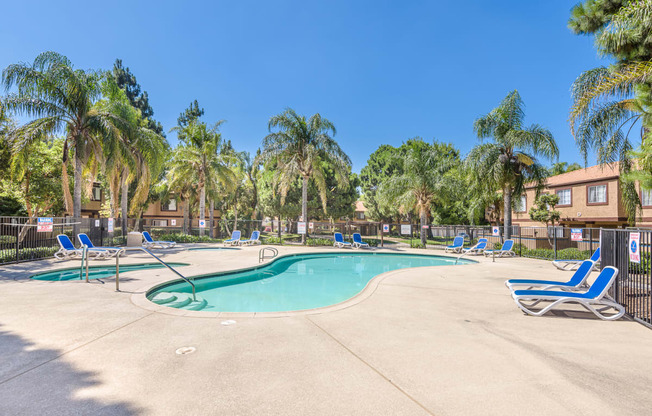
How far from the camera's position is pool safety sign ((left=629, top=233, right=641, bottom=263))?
5332 millimetres

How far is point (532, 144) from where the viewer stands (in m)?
16.6

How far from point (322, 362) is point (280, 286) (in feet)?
22.7

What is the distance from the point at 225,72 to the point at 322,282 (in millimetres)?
17992

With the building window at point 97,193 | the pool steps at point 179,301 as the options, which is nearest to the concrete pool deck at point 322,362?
the pool steps at point 179,301

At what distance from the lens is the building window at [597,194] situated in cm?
2188

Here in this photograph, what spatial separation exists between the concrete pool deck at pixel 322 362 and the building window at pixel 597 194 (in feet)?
71.6

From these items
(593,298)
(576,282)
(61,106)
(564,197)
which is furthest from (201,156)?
(564,197)

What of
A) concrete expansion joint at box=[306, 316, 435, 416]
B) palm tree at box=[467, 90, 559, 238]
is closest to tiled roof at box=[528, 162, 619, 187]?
palm tree at box=[467, 90, 559, 238]

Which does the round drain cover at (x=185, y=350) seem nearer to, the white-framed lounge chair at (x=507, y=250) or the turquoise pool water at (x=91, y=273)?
the turquoise pool water at (x=91, y=273)

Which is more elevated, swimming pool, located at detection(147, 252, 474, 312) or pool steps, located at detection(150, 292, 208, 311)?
pool steps, located at detection(150, 292, 208, 311)

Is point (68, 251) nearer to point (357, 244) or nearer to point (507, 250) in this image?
point (357, 244)

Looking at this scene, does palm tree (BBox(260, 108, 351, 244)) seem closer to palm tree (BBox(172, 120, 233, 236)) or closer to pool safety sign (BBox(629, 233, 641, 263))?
palm tree (BBox(172, 120, 233, 236))

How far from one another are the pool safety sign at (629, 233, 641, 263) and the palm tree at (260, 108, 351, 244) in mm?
17806

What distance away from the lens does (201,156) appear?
2370 centimetres
